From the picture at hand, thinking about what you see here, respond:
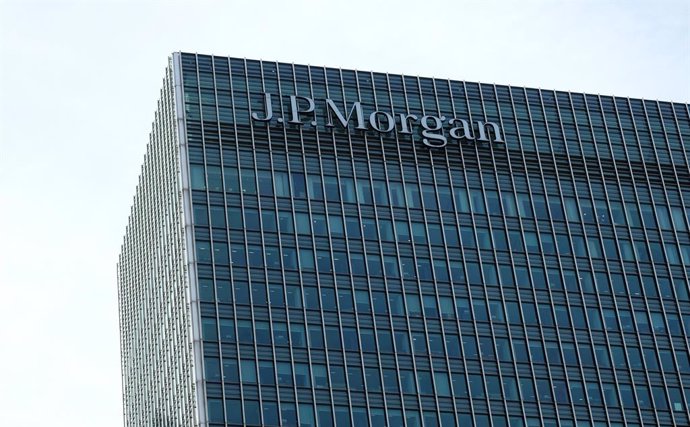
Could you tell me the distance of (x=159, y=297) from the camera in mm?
166125

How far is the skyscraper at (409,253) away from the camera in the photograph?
146 metres

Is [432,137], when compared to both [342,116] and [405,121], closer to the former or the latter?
[405,121]

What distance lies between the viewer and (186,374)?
481 feet

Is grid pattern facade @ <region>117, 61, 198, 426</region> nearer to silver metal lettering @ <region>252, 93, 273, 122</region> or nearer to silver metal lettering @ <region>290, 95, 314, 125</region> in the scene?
silver metal lettering @ <region>252, 93, 273, 122</region>

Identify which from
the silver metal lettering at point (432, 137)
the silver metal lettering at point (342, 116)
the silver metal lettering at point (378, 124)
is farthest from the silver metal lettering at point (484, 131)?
the silver metal lettering at point (342, 116)

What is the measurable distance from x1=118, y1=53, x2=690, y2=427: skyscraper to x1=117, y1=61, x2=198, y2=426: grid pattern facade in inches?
25.3

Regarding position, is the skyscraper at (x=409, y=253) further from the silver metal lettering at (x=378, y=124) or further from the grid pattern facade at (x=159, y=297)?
the grid pattern facade at (x=159, y=297)

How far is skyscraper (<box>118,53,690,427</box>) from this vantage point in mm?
145750

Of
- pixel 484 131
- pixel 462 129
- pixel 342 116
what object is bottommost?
pixel 484 131

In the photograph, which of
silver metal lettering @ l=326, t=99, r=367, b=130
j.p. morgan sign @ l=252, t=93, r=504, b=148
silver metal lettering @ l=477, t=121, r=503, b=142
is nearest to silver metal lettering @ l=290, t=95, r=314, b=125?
j.p. morgan sign @ l=252, t=93, r=504, b=148

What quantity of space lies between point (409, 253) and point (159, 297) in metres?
25.3

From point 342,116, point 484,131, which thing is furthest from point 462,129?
point 342,116

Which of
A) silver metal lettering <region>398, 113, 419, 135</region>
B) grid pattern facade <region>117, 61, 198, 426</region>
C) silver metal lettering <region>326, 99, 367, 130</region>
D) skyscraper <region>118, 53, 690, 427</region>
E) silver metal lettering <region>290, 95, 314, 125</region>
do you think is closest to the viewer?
skyscraper <region>118, 53, 690, 427</region>

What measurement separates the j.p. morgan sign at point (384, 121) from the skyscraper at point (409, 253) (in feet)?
0.66
